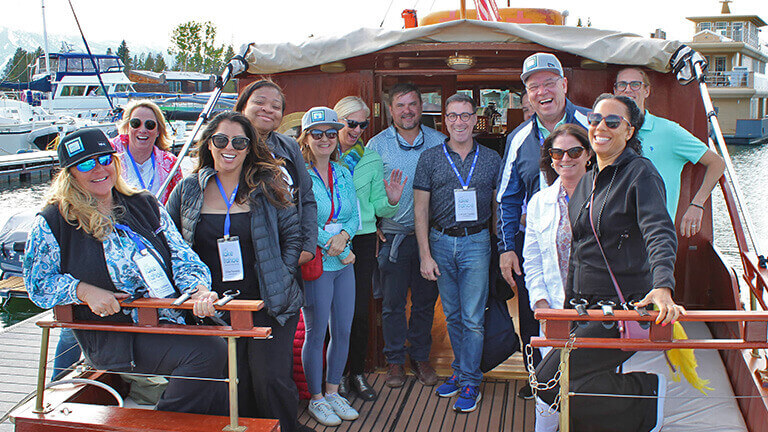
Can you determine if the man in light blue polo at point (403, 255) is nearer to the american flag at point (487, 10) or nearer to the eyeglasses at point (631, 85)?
the eyeglasses at point (631, 85)

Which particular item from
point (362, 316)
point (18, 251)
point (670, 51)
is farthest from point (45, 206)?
point (18, 251)

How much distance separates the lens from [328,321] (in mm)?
3572

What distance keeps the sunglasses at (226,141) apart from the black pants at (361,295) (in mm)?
1122

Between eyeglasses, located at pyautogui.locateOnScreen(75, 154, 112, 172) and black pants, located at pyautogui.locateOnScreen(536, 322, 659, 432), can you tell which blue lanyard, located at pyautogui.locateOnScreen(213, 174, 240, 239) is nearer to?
eyeglasses, located at pyautogui.locateOnScreen(75, 154, 112, 172)

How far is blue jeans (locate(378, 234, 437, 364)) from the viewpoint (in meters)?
3.86

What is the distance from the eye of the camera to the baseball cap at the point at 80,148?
247 cm

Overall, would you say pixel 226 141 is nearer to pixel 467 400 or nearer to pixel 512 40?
pixel 512 40

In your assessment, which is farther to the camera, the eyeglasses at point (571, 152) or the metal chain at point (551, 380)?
the eyeglasses at point (571, 152)

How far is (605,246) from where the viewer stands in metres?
2.46

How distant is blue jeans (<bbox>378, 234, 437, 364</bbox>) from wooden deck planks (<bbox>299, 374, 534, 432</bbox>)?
25 centimetres

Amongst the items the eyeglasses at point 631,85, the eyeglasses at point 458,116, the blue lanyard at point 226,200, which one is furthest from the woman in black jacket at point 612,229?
the blue lanyard at point 226,200

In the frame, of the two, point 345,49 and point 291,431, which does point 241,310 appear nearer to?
point 291,431

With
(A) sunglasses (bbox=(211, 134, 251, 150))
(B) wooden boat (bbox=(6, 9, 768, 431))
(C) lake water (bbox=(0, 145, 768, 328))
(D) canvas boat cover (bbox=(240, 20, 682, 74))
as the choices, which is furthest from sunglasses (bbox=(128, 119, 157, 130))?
(C) lake water (bbox=(0, 145, 768, 328))

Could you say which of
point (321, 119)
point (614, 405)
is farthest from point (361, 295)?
point (614, 405)
